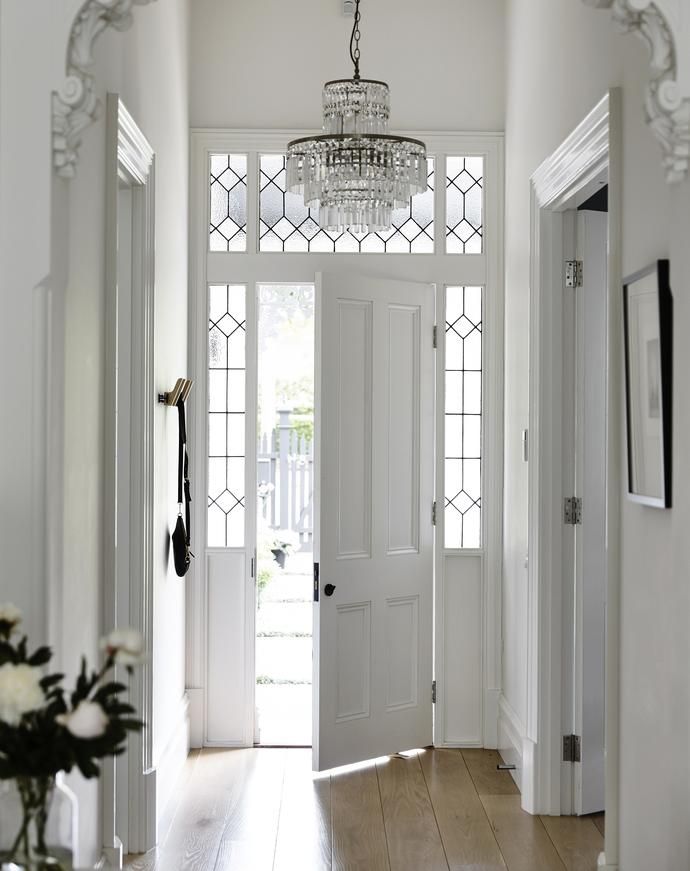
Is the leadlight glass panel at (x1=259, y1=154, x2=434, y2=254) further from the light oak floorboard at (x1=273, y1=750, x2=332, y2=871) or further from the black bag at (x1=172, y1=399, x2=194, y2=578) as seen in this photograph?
the light oak floorboard at (x1=273, y1=750, x2=332, y2=871)

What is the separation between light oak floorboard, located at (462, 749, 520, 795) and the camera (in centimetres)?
456

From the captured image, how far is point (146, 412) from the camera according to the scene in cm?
379

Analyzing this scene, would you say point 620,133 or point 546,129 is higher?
point 546,129

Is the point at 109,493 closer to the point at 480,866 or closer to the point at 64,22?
the point at 64,22

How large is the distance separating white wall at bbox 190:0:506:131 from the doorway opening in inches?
46.1

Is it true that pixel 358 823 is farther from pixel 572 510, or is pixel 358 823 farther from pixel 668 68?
pixel 668 68

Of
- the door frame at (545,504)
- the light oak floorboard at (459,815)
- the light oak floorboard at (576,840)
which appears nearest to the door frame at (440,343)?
the light oak floorboard at (459,815)

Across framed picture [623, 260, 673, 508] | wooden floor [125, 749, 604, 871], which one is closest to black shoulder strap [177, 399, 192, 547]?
wooden floor [125, 749, 604, 871]

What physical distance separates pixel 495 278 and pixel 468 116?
804 millimetres

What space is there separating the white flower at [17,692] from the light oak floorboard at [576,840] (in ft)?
9.06

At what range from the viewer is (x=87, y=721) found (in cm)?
149

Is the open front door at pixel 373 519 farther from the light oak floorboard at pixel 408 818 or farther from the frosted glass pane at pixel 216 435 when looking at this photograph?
the frosted glass pane at pixel 216 435

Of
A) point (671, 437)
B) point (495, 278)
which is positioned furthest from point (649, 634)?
point (495, 278)

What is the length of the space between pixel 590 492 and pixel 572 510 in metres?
0.10
